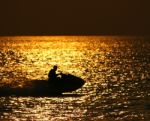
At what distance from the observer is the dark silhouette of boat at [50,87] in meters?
44.9

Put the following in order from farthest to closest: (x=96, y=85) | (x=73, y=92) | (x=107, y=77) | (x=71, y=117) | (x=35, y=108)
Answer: (x=107, y=77) → (x=96, y=85) → (x=73, y=92) → (x=35, y=108) → (x=71, y=117)

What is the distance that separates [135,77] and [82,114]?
3149 centimetres

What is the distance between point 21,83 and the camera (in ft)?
154

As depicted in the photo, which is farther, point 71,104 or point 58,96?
point 58,96

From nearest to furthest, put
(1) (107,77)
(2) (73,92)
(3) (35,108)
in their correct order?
(3) (35,108)
(2) (73,92)
(1) (107,77)

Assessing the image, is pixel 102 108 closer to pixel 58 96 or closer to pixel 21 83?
pixel 58 96

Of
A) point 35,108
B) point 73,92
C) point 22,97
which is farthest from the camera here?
point 73,92

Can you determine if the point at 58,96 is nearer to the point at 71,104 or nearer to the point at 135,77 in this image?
the point at 71,104

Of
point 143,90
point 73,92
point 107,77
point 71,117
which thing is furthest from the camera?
point 107,77

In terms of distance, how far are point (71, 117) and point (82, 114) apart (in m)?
1.50

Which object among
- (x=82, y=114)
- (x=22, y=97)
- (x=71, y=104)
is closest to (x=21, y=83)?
A: (x=22, y=97)

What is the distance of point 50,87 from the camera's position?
45.3 meters

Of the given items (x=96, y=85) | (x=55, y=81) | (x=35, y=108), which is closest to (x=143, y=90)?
(x=96, y=85)

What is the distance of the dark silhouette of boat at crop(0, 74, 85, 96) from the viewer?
1768 inches
